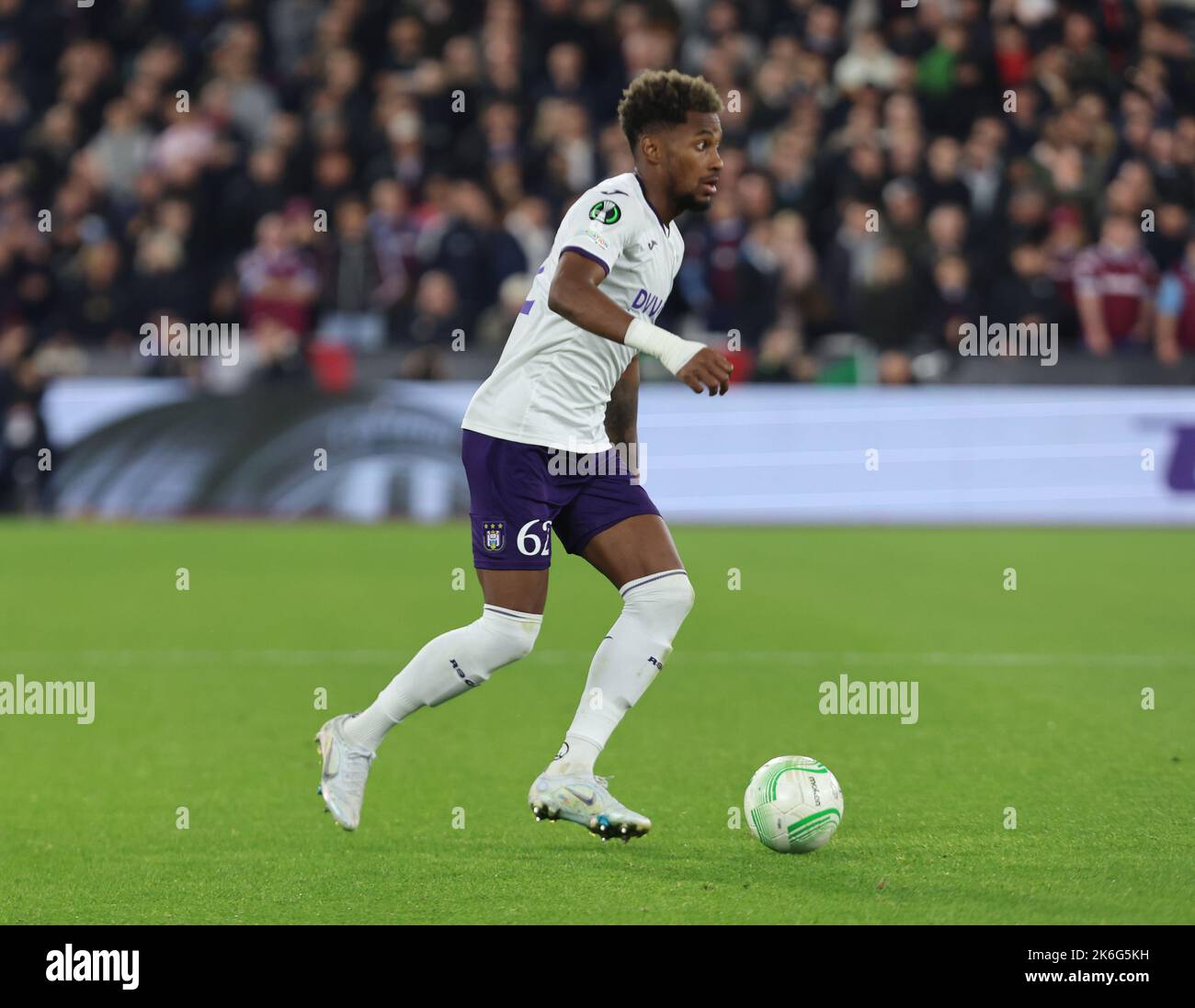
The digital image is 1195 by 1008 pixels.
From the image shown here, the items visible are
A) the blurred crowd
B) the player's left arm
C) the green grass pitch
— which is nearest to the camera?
the green grass pitch

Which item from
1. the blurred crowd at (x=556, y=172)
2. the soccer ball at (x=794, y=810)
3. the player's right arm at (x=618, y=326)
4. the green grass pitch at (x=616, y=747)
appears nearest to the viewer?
the green grass pitch at (x=616, y=747)

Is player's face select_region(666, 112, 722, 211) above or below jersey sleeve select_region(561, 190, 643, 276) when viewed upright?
above

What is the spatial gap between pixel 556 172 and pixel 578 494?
536 inches

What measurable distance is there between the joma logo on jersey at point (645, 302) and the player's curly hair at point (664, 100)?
1.50 ft

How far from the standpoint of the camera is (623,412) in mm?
6543

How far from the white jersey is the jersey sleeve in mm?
12

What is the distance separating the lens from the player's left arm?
6.53 metres

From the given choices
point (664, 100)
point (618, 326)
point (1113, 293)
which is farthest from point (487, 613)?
point (1113, 293)

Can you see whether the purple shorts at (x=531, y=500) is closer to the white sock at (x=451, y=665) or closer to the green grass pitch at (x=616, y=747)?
the white sock at (x=451, y=665)

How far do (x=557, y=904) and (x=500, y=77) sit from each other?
16570 mm

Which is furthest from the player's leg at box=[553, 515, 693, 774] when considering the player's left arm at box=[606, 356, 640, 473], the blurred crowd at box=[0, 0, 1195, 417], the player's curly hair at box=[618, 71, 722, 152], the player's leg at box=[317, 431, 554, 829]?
the blurred crowd at box=[0, 0, 1195, 417]

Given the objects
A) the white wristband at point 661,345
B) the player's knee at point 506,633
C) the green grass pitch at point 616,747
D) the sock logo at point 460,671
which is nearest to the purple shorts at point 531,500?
the player's knee at point 506,633

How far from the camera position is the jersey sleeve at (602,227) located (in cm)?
590

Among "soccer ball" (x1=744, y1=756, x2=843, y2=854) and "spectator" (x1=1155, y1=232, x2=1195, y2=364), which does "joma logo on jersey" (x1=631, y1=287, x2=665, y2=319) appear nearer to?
"soccer ball" (x1=744, y1=756, x2=843, y2=854)
